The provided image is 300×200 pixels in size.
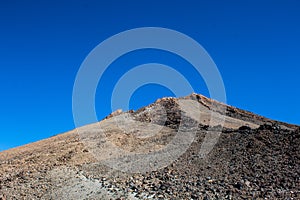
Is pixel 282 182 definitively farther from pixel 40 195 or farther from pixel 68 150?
pixel 68 150

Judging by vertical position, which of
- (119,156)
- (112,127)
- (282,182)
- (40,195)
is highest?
(112,127)

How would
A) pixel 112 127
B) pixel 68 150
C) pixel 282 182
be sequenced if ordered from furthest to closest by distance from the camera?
1. pixel 112 127
2. pixel 68 150
3. pixel 282 182

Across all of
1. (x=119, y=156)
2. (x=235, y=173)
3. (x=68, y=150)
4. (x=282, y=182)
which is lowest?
(x=282, y=182)

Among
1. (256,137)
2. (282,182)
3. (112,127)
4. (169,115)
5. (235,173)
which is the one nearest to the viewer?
(282,182)

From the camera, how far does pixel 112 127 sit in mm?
24000

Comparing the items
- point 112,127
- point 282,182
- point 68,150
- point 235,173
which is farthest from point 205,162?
point 112,127

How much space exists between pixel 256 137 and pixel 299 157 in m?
2.88

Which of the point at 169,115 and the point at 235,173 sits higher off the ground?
the point at 169,115

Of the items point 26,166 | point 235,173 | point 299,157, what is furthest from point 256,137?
point 26,166

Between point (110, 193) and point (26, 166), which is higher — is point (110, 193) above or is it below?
below

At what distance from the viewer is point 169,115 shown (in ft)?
84.6

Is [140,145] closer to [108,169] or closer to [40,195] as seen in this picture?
[108,169]

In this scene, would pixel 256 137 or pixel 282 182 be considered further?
pixel 256 137

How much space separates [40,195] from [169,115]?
13770mm
